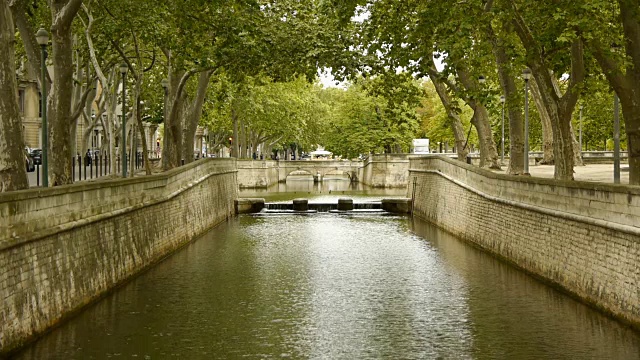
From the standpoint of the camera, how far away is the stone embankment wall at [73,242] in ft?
48.7

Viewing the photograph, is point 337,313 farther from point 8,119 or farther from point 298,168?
point 298,168

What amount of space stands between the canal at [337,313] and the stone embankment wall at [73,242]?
0.48 metres

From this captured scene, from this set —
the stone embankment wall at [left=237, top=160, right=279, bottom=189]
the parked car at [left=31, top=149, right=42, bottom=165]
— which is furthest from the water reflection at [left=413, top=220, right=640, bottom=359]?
the stone embankment wall at [left=237, top=160, right=279, bottom=189]

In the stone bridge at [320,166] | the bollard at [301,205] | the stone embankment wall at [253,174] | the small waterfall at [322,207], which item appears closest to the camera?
the bollard at [301,205]

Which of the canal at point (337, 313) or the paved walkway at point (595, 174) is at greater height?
the paved walkway at point (595, 174)

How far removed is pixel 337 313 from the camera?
19609 mm

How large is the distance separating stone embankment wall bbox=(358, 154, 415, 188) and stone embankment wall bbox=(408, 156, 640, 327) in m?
41.4

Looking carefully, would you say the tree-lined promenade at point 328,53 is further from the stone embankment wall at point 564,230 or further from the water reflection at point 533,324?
the water reflection at point 533,324

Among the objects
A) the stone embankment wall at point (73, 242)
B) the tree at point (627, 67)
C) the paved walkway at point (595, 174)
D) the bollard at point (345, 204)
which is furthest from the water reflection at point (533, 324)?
the bollard at point (345, 204)

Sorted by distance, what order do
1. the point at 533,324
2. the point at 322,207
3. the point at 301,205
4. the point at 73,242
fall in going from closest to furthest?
the point at 533,324, the point at 73,242, the point at 301,205, the point at 322,207

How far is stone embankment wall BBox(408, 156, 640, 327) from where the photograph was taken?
17.0 m

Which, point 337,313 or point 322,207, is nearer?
point 337,313

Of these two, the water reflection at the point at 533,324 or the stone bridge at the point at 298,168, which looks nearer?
the water reflection at the point at 533,324

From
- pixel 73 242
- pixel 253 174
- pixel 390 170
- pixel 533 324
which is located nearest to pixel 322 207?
pixel 390 170
